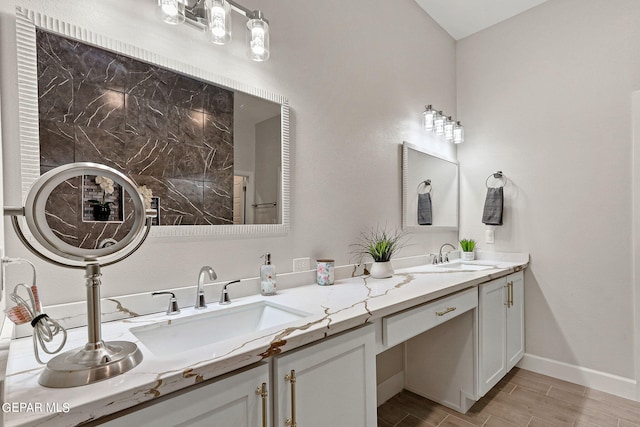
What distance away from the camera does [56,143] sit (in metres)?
1.05

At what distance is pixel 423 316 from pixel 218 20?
1.61 m

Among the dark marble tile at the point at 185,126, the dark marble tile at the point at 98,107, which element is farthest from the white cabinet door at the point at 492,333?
the dark marble tile at the point at 98,107

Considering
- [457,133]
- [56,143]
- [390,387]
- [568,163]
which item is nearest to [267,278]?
[56,143]

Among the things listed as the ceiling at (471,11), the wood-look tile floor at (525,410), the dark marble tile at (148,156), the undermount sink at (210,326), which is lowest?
the wood-look tile floor at (525,410)

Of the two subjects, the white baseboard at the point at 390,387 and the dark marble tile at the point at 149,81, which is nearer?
the dark marble tile at the point at 149,81

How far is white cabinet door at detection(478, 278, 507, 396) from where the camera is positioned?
2.01 meters

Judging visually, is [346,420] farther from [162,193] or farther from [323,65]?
[323,65]

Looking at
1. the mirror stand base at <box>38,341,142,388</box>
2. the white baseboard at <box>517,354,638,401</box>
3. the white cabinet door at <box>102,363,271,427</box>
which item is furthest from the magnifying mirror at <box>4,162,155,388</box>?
the white baseboard at <box>517,354,638,401</box>

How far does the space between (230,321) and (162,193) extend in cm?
58

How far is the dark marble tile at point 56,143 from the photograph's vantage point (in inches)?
40.4

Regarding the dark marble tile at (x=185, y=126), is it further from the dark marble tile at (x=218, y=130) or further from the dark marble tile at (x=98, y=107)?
the dark marble tile at (x=98, y=107)

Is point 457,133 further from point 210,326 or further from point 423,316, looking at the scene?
point 210,326

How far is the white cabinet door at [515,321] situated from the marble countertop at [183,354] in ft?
3.46
